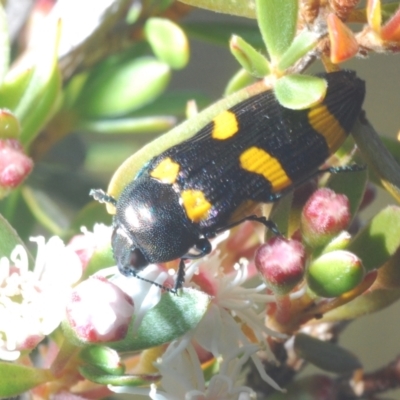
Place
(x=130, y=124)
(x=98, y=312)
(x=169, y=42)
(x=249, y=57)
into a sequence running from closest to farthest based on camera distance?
(x=98, y=312), (x=249, y=57), (x=169, y=42), (x=130, y=124)

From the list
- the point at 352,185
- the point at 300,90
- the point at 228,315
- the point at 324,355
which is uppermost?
the point at 300,90

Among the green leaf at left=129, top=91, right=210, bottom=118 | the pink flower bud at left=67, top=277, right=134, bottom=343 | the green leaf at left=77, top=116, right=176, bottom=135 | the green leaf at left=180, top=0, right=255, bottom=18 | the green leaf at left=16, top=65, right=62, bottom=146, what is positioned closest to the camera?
the pink flower bud at left=67, top=277, right=134, bottom=343

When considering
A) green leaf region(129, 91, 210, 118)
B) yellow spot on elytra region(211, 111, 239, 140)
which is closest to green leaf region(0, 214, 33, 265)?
yellow spot on elytra region(211, 111, 239, 140)

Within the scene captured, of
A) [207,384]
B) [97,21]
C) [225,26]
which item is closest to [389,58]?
[225,26]

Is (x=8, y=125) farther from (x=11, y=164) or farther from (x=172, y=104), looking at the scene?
(x=172, y=104)

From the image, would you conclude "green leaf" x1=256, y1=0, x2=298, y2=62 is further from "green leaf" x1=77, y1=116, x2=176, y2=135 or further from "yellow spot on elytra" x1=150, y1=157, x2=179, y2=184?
"green leaf" x1=77, y1=116, x2=176, y2=135

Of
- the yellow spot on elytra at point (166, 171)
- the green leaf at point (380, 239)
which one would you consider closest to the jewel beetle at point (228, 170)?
the yellow spot on elytra at point (166, 171)

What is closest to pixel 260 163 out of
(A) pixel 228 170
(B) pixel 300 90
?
(A) pixel 228 170
